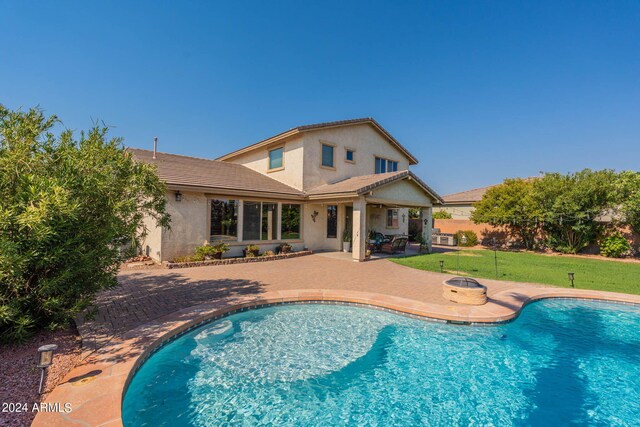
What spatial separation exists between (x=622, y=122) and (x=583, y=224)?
673 cm

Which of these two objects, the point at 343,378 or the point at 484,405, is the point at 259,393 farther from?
the point at 484,405

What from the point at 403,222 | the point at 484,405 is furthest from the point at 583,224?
the point at 484,405

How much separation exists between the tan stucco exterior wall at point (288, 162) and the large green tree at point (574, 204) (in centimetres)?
1784

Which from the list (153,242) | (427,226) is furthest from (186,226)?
(427,226)

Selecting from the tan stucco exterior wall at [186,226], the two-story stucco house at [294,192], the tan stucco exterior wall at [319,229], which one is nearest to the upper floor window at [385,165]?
the two-story stucco house at [294,192]

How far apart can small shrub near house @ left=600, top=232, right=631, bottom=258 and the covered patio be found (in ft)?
37.7

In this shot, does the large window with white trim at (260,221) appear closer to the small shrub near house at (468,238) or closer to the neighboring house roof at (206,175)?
the neighboring house roof at (206,175)

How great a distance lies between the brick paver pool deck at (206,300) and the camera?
12.1 ft

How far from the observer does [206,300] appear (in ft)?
25.2

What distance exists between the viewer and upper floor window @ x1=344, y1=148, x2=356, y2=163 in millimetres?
20250

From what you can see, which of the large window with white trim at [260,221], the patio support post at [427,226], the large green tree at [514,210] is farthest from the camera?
the large green tree at [514,210]

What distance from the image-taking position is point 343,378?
5.09 meters

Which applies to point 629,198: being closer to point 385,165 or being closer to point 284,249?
point 385,165

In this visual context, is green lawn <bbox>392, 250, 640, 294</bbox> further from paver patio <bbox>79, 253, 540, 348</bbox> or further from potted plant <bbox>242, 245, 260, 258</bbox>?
potted plant <bbox>242, 245, 260, 258</bbox>
